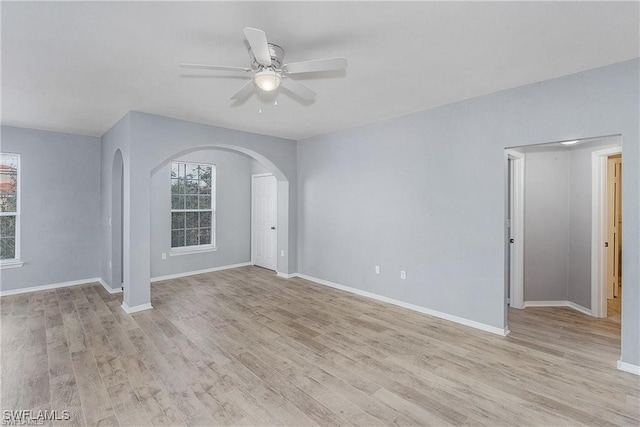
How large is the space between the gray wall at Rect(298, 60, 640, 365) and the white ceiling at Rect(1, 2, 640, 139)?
27cm

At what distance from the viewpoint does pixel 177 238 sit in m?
5.98

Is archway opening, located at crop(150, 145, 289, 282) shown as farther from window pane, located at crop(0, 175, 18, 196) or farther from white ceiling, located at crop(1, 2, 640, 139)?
white ceiling, located at crop(1, 2, 640, 139)

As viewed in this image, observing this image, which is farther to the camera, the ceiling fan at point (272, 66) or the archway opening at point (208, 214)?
the archway opening at point (208, 214)

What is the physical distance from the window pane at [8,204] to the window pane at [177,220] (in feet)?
7.48

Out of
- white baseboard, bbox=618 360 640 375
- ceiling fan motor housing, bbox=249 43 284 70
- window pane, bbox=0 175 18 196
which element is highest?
ceiling fan motor housing, bbox=249 43 284 70

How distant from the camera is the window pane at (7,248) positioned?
4707mm

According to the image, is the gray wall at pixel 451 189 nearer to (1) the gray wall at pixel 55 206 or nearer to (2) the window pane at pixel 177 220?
(2) the window pane at pixel 177 220

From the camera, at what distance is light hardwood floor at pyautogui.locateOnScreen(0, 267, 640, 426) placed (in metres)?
2.06

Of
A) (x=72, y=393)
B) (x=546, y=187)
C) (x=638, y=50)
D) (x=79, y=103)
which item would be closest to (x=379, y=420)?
(x=72, y=393)

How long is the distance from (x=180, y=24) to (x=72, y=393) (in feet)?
9.27

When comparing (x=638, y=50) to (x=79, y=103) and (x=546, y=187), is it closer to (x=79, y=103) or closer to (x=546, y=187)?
(x=546, y=187)

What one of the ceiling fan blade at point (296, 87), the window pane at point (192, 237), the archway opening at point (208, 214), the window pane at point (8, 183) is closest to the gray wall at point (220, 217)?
the archway opening at point (208, 214)

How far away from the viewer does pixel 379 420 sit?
6.50 feet

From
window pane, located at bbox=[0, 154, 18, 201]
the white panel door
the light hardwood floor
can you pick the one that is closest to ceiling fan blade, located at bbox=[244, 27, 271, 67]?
the light hardwood floor
